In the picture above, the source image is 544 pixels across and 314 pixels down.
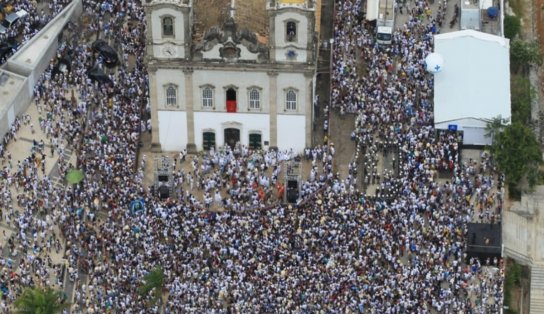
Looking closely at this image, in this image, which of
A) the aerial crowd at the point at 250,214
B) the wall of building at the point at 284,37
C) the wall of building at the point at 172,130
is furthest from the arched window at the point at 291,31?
the wall of building at the point at 172,130

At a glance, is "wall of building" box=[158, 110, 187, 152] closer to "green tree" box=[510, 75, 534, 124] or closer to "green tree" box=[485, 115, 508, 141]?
"green tree" box=[485, 115, 508, 141]

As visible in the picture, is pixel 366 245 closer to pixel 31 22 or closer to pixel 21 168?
pixel 21 168

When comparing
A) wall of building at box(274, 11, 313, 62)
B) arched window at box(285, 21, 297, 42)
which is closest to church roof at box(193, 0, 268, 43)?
wall of building at box(274, 11, 313, 62)

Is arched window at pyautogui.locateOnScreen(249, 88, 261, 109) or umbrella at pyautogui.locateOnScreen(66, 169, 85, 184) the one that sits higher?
arched window at pyautogui.locateOnScreen(249, 88, 261, 109)

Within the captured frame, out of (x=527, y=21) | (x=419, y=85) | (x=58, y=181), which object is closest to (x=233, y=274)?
(x=58, y=181)

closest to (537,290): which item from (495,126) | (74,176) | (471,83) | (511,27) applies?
(495,126)

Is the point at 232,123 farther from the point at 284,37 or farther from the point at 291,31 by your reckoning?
the point at 291,31
